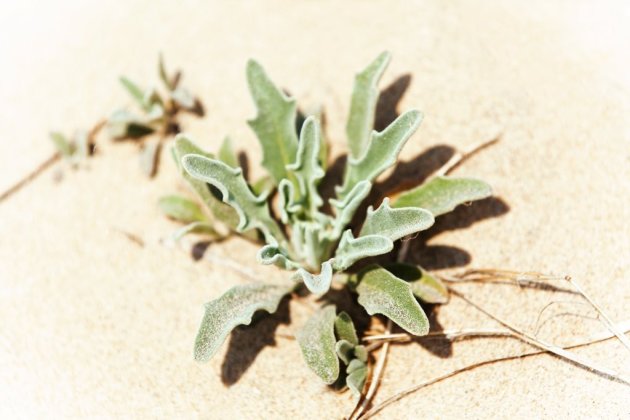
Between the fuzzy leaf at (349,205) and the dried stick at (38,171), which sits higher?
the dried stick at (38,171)

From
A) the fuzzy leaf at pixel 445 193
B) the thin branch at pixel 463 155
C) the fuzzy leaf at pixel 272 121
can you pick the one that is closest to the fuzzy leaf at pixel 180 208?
the fuzzy leaf at pixel 272 121

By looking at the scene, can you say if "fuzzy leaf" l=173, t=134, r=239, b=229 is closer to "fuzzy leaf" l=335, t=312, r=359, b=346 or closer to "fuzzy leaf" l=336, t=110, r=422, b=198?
"fuzzy leaf" l=336, t=110, r=422, b=198

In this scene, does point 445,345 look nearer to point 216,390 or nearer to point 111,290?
point 216,390

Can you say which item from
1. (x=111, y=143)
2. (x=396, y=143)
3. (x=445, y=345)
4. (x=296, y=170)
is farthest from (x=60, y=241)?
(x=445, y=345)

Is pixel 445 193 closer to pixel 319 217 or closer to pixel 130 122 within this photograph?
pixel 319 217

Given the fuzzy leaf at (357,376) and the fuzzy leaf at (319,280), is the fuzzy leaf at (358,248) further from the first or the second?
the fuzzy leaf at (357,376)

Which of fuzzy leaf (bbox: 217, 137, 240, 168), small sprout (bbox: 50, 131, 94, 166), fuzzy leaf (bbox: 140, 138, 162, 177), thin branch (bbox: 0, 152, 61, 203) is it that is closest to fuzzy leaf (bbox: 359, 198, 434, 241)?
fuzzy leaf (bbox: 217, 137, 240, 168)

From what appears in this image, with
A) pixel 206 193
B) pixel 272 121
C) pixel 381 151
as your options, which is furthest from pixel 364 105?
pixel 206 193
